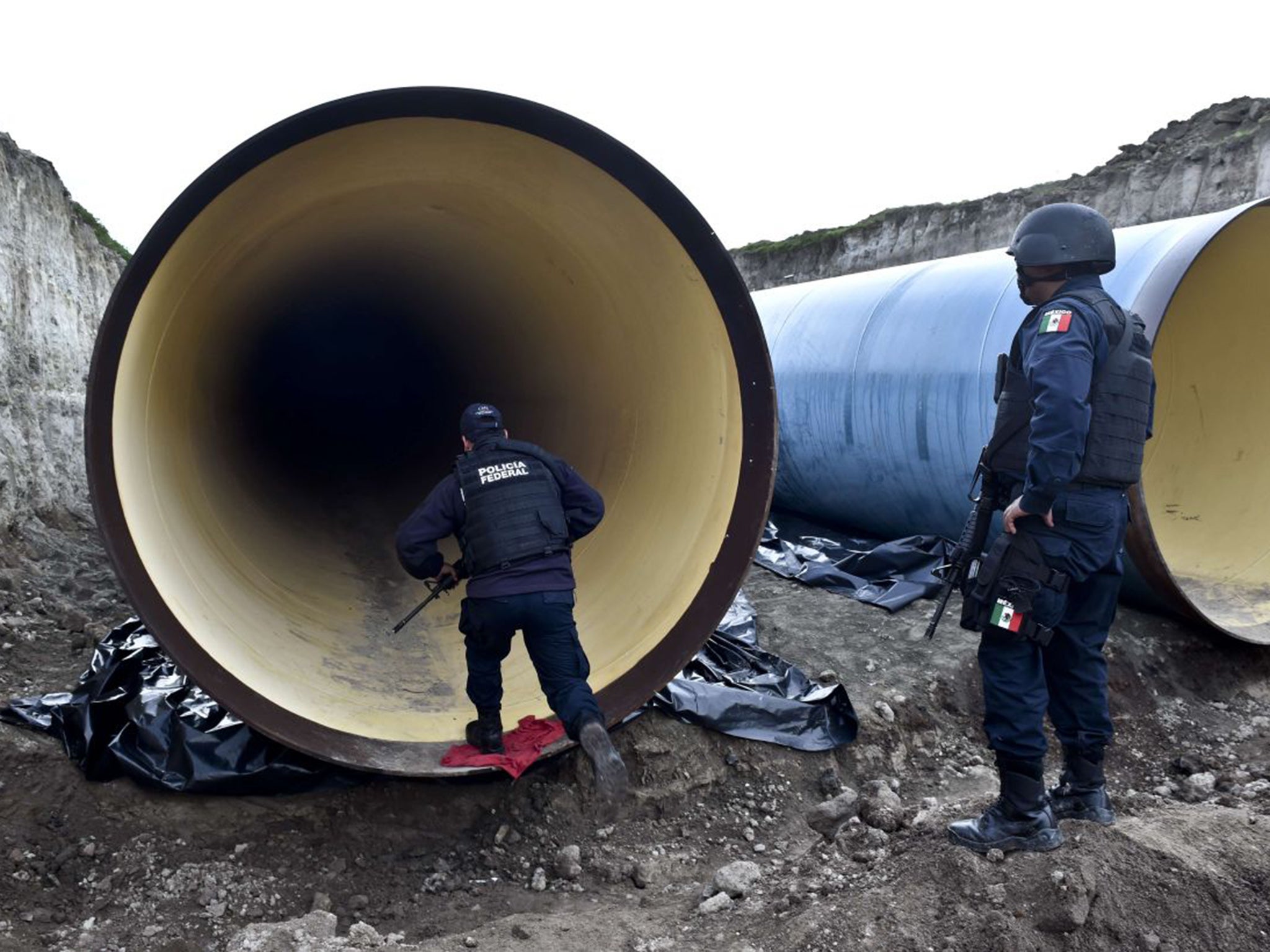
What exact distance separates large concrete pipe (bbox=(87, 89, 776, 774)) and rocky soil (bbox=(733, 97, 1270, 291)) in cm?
1028

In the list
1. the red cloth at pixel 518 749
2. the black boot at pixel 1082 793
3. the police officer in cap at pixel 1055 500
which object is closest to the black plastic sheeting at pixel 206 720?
the red cloth at pixel 518 749

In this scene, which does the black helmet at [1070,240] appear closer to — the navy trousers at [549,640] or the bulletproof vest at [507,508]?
the bulletproof vest at [507,508]

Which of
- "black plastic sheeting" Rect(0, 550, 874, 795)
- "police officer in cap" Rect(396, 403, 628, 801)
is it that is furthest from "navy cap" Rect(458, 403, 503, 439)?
"black plastic sheeting" Rect(0, 550, 874, 795)

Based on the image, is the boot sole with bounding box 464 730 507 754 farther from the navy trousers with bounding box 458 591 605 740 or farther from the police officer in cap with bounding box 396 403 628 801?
the navy trousers with bounding box 458 591 605 740

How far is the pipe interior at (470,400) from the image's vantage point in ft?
11.7

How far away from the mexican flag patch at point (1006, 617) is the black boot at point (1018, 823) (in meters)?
0.45

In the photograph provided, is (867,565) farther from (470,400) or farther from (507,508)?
(507,508)

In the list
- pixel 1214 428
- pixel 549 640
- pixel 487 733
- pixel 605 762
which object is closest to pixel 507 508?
pixel 549 640

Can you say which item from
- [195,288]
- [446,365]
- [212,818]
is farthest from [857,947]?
[446,365]

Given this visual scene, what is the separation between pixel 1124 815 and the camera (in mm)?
3592

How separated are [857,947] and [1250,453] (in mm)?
4363

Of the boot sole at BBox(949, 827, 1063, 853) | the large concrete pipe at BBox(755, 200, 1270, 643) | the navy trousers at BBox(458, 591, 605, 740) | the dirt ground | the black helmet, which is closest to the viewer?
the dirt ground

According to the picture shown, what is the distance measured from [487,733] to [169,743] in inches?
46.7

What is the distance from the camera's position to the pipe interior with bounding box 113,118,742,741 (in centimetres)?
358
